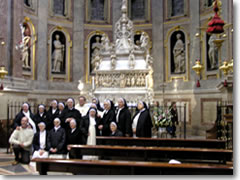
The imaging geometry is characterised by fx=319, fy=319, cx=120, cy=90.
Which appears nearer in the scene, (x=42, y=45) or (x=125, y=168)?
(x=125, y=168)

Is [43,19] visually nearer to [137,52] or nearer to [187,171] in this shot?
[137,52]

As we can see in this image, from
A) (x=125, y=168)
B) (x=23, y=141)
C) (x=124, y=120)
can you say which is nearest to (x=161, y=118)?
(x=124, y=120)

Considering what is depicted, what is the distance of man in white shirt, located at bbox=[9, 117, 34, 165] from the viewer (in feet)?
20.7

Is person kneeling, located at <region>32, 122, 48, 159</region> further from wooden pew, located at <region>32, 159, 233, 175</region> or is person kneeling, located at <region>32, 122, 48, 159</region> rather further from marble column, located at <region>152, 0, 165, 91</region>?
marble column, located at <region>152, 0, 165, 91</region>

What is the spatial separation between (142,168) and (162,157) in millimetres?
1106

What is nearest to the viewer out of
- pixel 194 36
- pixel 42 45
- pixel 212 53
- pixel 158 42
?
pixel 212 53

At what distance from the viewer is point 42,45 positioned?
42.5 ft

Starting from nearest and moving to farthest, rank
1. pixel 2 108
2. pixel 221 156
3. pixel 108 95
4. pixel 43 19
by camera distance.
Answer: pixel 221 156 → pixel 2 108 → pixel 108 95 → pixel 43 19

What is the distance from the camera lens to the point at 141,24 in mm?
14312

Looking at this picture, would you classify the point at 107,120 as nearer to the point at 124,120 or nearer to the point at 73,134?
the point at 124,120

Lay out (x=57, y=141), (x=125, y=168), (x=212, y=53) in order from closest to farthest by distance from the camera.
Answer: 1. (x=125, y=168)
2. (x=57, y=141)
3. (x=212, y=53)

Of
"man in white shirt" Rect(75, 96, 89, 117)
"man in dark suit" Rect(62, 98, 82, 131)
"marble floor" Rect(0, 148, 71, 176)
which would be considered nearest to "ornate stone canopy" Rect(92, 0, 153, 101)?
"man in white shirt" Rect(75, 96, 89, 117)

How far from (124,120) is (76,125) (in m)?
1.14

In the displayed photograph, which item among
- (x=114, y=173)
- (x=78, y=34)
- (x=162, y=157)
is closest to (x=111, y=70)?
(x=78, y=34)
